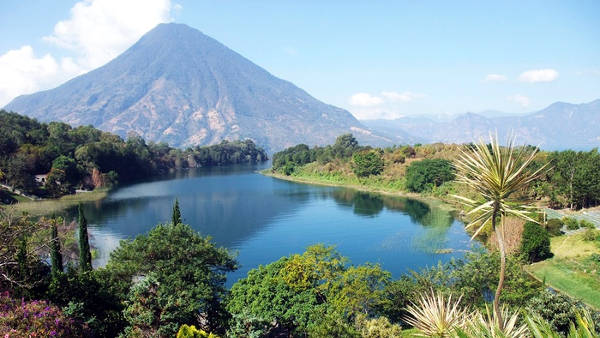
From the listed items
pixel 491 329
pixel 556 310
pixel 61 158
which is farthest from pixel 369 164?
pixel 491 329

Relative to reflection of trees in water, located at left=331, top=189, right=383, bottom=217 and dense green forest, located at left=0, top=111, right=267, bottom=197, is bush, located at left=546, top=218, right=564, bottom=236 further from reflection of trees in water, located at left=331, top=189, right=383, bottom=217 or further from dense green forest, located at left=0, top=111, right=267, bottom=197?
dense green forest, located at left=0, top=111, right=267, bottom=197

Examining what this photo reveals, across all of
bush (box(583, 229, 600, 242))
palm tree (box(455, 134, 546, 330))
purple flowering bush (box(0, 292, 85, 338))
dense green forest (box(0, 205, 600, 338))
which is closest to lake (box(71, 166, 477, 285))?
dense green forest (box(0, 205, 600, 338))

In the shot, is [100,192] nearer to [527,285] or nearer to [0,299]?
[0,299]

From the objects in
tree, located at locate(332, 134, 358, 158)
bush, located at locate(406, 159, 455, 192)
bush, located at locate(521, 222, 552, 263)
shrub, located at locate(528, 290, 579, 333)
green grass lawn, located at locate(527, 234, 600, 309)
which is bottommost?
green grass lawn, located at locate(527, 234, 600, 309)

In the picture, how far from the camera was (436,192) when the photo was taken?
45469 millimetres

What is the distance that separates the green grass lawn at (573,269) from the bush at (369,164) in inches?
1349

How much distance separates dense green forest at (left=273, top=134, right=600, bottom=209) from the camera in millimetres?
32000

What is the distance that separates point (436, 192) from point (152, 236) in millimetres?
38271

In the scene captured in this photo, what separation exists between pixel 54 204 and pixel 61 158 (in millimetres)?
11273

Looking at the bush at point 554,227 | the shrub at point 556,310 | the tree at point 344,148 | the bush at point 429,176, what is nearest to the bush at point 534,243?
the bush at point 554,227

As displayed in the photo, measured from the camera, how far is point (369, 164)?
5822 cm

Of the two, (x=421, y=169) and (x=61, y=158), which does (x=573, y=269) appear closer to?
(x=421, y=169)

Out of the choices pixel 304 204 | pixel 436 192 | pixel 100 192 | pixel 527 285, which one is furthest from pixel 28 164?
pixel 527 285

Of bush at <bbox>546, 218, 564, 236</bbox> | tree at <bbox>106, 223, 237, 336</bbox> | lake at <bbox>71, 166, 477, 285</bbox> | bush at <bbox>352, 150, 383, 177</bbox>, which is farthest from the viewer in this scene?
bush at <bbox>352, 150, 383, 177</bbox>
